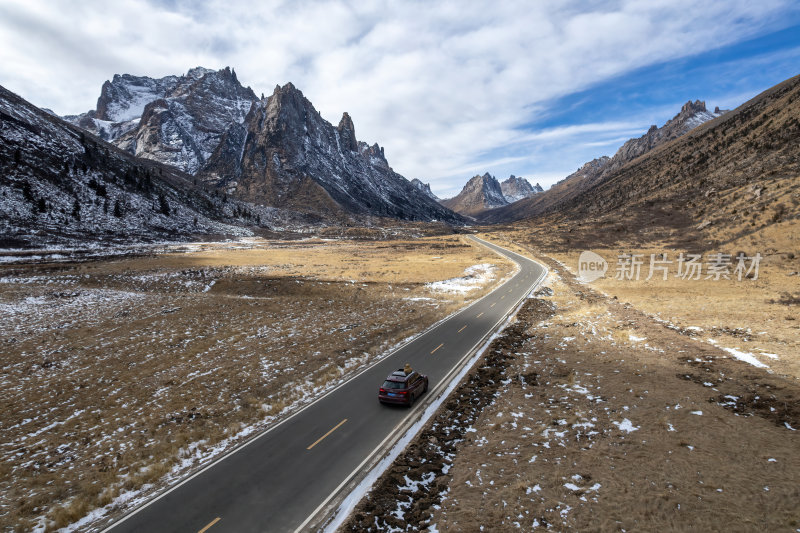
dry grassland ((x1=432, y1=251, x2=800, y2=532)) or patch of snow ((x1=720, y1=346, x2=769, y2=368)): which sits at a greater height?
patch of snow ((x1=720, y1=346, x2=769, y2=368))

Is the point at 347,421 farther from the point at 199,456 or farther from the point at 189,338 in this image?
the point at 189,338

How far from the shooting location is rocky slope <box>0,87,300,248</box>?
78.9 meters

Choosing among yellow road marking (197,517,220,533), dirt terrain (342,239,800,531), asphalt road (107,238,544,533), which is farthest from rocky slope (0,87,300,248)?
dirt terrain (342,239,800,531)

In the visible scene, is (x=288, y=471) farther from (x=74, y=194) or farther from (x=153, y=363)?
(x=74, y=194)

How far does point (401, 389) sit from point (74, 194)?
12294 centimetres

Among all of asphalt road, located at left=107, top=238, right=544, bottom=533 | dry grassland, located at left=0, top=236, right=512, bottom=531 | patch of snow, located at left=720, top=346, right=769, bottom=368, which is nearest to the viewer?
asphalt road, located at left=107, top=238, right=544, bottom=533

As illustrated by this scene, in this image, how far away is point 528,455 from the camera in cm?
1190

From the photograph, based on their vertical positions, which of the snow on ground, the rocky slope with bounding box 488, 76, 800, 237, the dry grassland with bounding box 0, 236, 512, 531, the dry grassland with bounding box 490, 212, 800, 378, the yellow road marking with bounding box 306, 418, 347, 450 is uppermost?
the rocky slope with bounding box 488, 76, 800, 237

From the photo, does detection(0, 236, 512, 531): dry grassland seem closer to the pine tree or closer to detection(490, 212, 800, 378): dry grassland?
detection(490, 212, 800, 378): dry grassland

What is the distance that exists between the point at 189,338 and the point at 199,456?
15607 mm

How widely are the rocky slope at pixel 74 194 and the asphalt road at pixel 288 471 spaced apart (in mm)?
88537

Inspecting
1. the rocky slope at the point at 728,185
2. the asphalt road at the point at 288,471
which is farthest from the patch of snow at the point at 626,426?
the rocky slope at the point at 728,185

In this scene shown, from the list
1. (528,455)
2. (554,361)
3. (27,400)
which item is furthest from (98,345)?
(554,361)

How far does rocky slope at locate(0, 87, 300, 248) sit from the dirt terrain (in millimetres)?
94514
